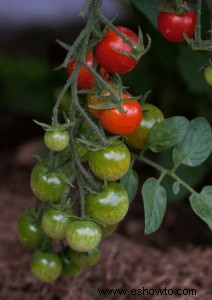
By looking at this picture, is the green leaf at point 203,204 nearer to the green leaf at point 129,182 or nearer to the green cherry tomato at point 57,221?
the green leaf at point 129,182

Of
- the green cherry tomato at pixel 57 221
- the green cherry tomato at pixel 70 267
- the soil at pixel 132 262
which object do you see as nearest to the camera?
the green cherry tomato at pixel 57 221

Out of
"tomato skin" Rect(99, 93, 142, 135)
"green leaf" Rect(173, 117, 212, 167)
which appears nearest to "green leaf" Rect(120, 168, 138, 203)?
"green leaf" Rect(173, 117, 212, 167)

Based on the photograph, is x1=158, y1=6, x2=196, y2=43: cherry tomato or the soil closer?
x1=158, y1=6, x2=196, y2=43: cherry tomato

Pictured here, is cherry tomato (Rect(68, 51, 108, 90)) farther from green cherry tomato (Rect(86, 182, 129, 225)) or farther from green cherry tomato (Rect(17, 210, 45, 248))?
green cherry tomato (Rect(17, 210, 45, 248))

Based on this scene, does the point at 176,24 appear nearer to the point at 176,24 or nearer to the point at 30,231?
the point at 176,24

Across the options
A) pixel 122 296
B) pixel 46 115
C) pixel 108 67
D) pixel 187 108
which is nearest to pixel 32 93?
pixel 46 115

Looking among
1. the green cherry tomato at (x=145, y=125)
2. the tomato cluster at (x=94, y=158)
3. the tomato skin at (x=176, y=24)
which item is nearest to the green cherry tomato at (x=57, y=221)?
the tomato cluster at (x=94, y=158)
